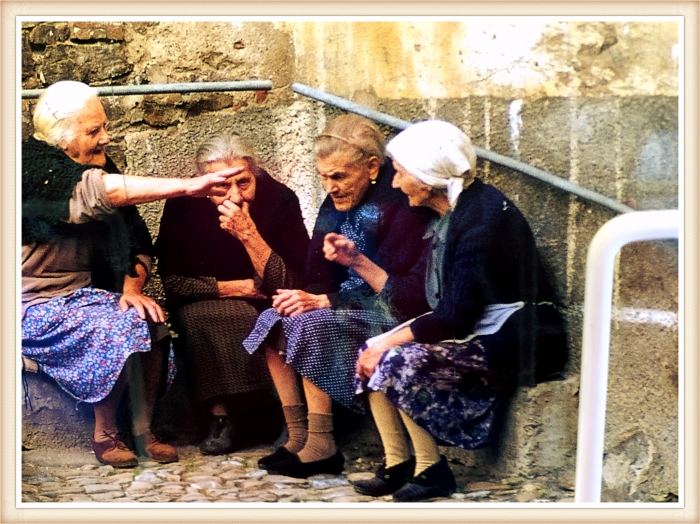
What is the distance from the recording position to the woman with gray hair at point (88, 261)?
4.66 metres

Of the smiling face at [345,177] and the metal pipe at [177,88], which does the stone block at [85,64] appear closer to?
the metal pipe at [177,88]

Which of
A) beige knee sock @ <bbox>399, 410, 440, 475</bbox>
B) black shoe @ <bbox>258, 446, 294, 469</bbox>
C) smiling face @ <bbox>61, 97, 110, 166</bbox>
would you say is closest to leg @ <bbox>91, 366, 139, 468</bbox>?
black shoe @ <bbox>258, 446, 294, 469</bbox>

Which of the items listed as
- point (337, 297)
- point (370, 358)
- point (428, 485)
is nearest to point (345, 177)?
point (337, 297)

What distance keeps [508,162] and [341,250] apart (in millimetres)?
824

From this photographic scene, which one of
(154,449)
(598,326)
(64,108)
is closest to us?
(598,326)

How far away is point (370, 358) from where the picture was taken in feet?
15.2

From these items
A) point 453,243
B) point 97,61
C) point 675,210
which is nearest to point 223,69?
point 97,61

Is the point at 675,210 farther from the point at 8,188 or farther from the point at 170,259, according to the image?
the point at 8,188

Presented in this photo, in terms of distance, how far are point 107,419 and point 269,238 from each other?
3.59 feet

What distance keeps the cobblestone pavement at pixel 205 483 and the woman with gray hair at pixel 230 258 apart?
0.37 m

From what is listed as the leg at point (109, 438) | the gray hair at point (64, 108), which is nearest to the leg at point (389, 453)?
the leg at point (109, 438)

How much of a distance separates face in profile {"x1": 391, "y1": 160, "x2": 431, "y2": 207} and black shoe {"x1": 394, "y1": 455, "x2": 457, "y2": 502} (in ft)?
3.73

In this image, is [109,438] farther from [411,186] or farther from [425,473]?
[411,186]

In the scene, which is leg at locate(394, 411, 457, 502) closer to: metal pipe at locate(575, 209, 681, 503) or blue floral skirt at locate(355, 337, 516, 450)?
blue floral skirt at locate(355, 337, 516, 450)
